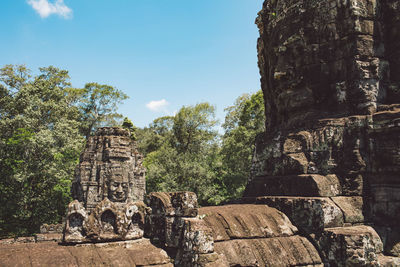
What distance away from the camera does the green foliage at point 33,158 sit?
17.6 m

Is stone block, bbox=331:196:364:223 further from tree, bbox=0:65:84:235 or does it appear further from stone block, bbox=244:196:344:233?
tree, bbox=0:65:84:235

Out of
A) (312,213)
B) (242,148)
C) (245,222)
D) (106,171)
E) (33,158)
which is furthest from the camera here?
(242,148)

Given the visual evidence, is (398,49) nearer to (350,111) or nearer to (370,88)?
(370,88)

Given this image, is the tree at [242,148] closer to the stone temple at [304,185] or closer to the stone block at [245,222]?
the stone temple at [304,185]

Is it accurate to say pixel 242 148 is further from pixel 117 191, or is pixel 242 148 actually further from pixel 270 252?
pixel 270 252

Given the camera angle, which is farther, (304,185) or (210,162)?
(210,162)

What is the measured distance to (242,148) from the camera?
77.2 feet

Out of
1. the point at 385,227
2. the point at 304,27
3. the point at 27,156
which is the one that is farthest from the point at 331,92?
the point at 27,156

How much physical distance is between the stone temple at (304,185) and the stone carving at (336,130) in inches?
0.8

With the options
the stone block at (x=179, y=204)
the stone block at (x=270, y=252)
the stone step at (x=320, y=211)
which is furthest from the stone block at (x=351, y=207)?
the stone block at (x=179, y=204)

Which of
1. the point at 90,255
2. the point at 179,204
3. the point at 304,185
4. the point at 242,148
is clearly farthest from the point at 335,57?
the point at 242,148

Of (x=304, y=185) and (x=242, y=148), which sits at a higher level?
(x=242, y=148)

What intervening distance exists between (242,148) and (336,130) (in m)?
17.2

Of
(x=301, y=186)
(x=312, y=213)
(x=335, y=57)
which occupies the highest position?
(x=335, y=57)
